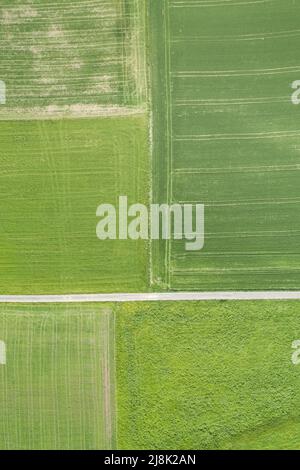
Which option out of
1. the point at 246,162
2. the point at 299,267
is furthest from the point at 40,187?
the point at 299,267

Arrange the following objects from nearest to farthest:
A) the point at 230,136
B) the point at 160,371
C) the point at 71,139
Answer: the point at 230,136 < the point at 71,139 < the point at 160,371

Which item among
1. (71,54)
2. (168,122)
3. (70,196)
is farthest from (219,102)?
(70,196)

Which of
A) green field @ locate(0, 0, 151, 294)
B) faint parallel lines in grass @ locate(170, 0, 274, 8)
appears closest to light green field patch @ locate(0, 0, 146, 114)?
green field @ locate(0, 0, 151, 294)

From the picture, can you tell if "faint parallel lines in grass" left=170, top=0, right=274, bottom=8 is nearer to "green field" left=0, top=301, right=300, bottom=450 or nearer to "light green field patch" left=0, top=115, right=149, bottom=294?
"light green field patch" left=0, top=115, right=149, bottom=294

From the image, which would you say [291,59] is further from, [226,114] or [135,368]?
[135,368]

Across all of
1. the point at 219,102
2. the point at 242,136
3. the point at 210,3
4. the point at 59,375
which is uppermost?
the point at 210,3

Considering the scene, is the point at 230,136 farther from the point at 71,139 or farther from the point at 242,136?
the point at 71,139

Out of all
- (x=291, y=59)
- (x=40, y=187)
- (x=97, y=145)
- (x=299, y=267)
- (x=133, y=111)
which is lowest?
(x=299, y=267)

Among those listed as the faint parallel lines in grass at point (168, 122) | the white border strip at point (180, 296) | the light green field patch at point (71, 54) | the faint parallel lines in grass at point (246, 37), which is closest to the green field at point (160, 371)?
the white border strip at point (180, 296)
